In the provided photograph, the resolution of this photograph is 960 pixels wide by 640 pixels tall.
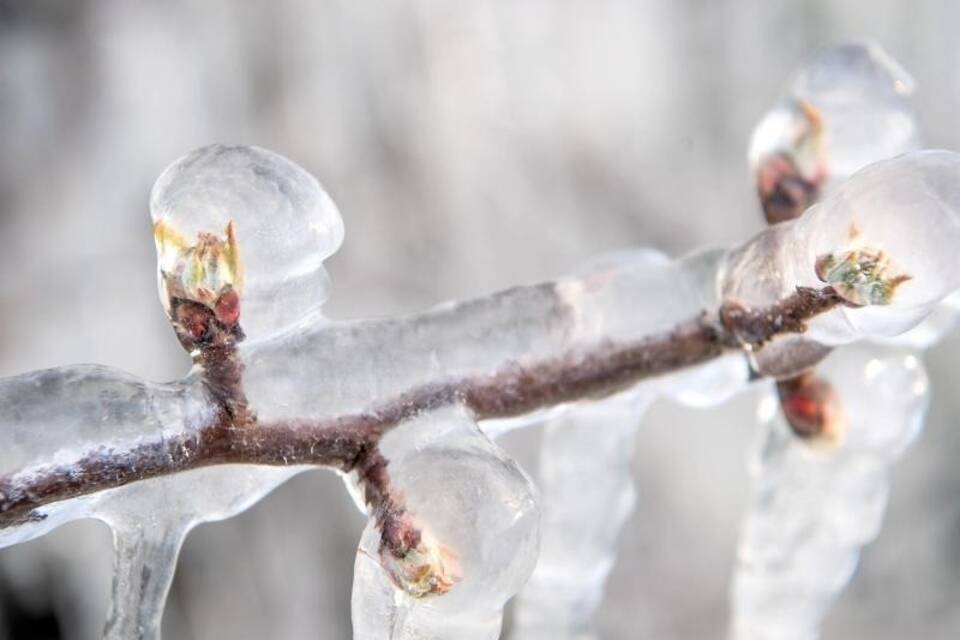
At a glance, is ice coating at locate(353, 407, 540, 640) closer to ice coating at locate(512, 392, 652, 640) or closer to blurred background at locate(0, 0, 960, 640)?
ice coating at locate(512, 392, 652, 640)

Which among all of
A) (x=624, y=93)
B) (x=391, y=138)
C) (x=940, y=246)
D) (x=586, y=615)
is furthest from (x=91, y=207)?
(x=940, y=246)

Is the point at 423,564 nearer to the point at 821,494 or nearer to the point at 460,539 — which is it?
the point at 460,539

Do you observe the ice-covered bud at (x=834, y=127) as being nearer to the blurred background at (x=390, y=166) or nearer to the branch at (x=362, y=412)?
the branch at (x=362, y=412)

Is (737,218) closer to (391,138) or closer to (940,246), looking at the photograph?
(391,138)

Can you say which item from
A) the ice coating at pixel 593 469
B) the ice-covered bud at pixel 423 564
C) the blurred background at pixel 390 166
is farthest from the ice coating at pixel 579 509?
the blurred background at pixel 390 166

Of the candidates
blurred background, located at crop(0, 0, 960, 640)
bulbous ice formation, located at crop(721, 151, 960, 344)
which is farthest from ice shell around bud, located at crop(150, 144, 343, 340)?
blurred background, located at crop(0, 0, 960, 640)
